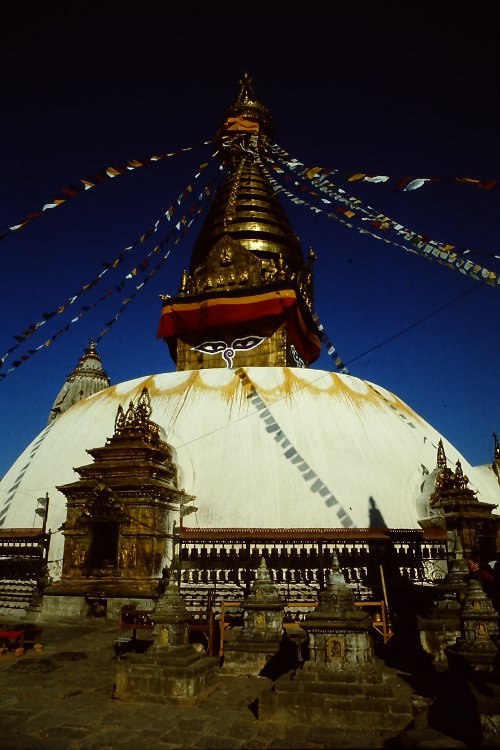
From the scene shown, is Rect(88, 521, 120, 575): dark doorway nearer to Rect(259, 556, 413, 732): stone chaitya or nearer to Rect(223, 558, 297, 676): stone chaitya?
Rect(223, 558, 297, 676): stone chaitya

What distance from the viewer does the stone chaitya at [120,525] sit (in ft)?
37.1

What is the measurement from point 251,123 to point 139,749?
25720 millimetres

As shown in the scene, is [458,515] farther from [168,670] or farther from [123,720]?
[123,720]

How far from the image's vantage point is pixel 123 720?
5.14 metres

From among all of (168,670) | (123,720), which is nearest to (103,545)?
(168,670)

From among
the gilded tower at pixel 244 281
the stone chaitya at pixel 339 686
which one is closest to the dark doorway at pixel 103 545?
the stone chaitya at pixel 339 686

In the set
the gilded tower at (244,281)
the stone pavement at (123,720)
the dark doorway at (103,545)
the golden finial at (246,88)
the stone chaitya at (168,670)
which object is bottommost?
the stone pavement at (123,720)

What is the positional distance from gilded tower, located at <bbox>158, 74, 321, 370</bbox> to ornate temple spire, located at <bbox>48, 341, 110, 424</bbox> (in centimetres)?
1525

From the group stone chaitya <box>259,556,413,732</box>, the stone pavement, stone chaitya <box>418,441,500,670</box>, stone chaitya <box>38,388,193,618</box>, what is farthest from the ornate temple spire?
stone chaitya <box>259,556,413,732</box>

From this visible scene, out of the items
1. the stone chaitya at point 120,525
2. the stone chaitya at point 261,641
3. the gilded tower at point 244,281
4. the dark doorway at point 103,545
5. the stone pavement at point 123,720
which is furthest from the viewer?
the gilded tower at point 244,281

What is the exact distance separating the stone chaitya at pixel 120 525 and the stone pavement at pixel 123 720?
4085 millimetres

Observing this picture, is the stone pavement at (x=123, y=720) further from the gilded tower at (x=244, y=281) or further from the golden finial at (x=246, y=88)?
the golden finial at (x=246, y=88)

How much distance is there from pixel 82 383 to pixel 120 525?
25.4 meters

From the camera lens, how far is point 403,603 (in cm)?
1065
